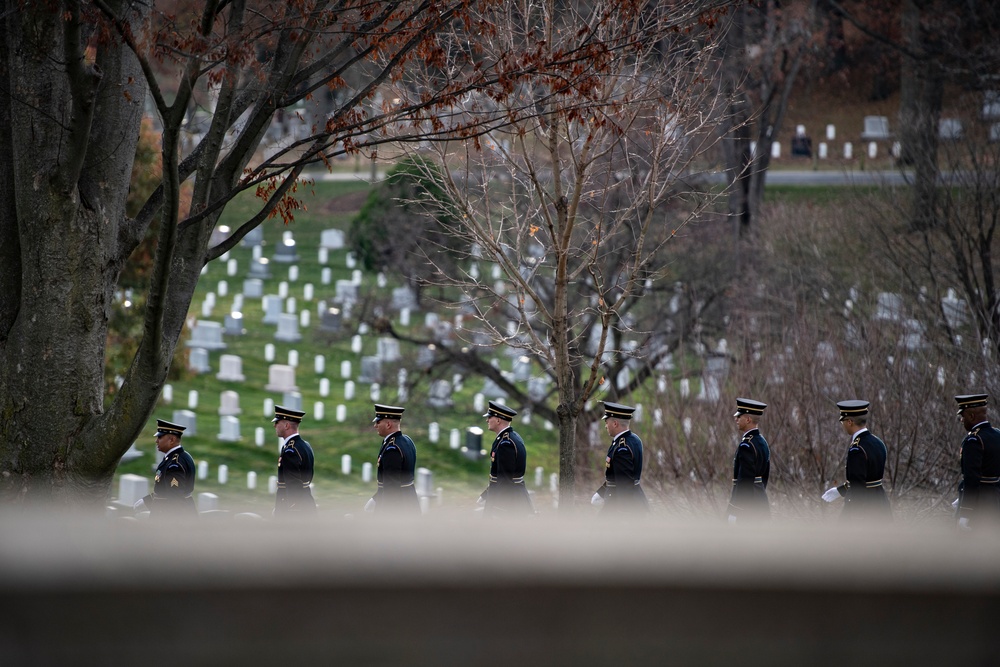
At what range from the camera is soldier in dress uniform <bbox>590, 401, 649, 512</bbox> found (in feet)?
29.6

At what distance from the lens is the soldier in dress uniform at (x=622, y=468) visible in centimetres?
902

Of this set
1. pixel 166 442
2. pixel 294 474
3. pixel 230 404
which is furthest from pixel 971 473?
pixel 230 404

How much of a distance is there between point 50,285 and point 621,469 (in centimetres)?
487

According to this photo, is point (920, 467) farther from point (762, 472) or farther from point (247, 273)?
point (247, 273)

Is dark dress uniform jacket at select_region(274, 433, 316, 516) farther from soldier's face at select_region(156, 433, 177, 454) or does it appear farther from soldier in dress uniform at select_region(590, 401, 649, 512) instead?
soldier in dress uniform at select_region(590, 401, 649, 512)

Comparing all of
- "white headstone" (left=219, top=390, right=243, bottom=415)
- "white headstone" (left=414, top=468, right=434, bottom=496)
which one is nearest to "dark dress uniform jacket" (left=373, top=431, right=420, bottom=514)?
"white headstone" (left=414, top=468, right=434, bottom=496)

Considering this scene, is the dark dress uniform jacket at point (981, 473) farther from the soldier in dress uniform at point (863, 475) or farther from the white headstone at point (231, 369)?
the white headstone at point (231, 369)

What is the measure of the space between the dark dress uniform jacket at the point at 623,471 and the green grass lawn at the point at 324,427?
227 inches

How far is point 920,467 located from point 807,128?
2865 centimetres

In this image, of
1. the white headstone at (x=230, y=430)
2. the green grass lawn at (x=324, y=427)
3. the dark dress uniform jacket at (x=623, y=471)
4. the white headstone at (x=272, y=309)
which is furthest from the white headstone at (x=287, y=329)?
the dark dress uniform jacket at (x=623, y=471)

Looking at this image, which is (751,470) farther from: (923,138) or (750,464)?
(923,138)

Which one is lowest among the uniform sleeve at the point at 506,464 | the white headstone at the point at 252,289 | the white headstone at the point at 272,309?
the uniform sleeve at the point at 506,464

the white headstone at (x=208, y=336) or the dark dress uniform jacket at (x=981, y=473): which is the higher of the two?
the white headstone at (x=208, y=336)

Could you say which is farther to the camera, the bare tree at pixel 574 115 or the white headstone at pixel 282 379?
the white headstone at pixel 282 379
